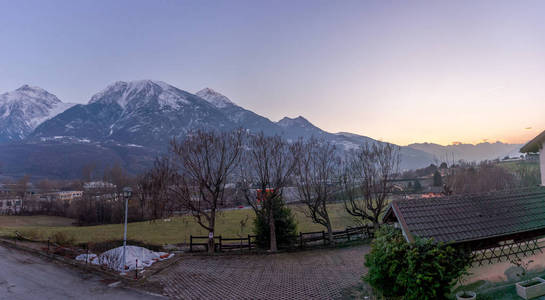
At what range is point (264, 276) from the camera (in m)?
13.4

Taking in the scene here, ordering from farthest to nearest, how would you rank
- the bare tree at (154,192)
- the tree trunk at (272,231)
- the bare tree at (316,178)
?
the bare tree at (154,192)
the bare tree at (316,178)
the tree trunk at (272,231)

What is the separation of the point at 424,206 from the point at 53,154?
221733 millimetres

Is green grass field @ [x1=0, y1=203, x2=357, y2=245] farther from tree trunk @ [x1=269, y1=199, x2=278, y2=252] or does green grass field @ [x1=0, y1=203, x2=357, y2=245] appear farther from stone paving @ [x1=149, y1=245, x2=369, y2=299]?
stone paving @ [x1=149, y1=245, x2=369, y2=299]

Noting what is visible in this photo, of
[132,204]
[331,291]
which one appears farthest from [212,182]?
[132,204]

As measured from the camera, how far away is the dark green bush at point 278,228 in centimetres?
2025

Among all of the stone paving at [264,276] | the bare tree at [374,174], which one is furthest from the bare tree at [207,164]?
the bare tree at [374,174]

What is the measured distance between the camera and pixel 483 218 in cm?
954

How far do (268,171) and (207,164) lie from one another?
4.31 meters

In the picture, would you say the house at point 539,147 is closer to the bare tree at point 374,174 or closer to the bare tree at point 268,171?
the bare tree at point 374,174

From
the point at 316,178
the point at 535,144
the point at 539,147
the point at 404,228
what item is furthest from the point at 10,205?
the point at 539,147

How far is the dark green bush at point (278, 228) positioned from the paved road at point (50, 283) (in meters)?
10.1

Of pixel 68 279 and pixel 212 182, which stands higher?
pixel 212 182

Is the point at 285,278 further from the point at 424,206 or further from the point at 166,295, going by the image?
the point at 424,206

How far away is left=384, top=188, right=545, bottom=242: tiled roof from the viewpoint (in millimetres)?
8692
